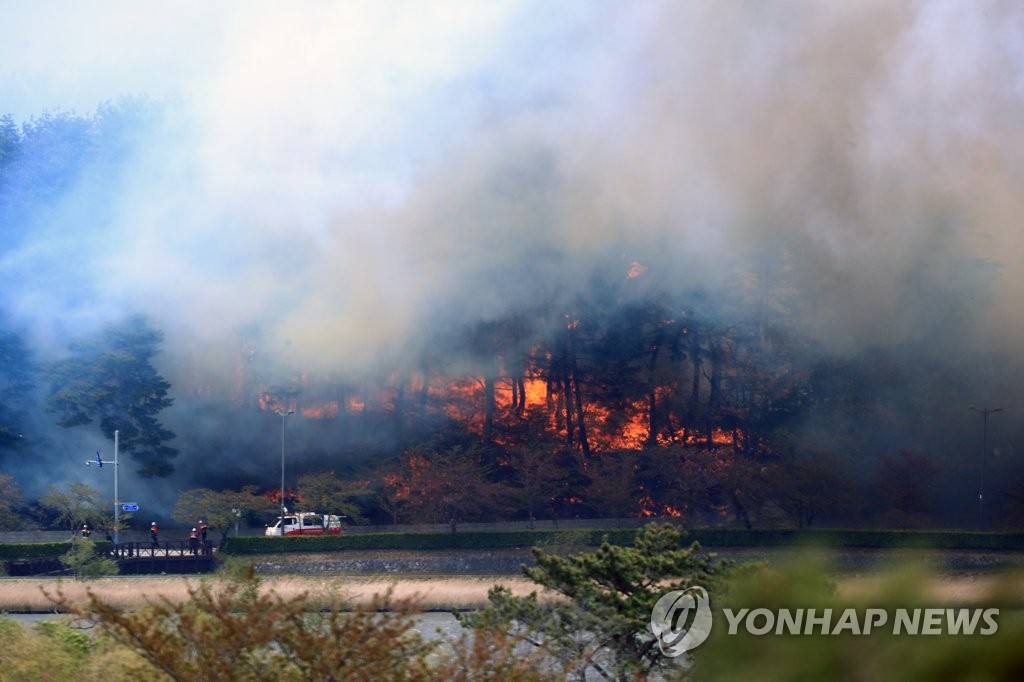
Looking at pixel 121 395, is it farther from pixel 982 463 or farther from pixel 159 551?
pixel 982 463

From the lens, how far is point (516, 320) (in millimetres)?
52750

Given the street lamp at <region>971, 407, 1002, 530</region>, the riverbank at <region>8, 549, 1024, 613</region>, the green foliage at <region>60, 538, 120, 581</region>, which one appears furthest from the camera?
the street lamp at <region>971, 407, 1002, 530</region>

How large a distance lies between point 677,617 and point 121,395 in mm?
41164

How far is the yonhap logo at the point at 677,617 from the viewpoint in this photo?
10.9 meters

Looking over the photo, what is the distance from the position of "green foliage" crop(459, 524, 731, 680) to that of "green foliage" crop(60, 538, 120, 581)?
25.3 meters

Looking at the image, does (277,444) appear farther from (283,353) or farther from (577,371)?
(577,371)

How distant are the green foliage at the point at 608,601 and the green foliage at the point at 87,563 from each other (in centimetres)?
2526

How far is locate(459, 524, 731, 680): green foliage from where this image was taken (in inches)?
482

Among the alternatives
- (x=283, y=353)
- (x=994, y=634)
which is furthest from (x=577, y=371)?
(x=994, y=634)

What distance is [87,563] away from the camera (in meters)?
35.7

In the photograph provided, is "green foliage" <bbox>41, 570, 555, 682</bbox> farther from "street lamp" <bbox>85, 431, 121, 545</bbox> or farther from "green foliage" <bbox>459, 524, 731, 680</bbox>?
"street lamp" <bbox>85, 431, 121, 545</bbox>

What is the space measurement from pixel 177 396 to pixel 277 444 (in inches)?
213

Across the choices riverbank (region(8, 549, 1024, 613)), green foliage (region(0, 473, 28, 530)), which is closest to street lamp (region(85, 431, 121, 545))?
green foliage (region(0, 473, 28, 530))

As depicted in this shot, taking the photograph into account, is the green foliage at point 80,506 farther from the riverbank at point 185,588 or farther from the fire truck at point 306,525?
the riverbank at point 185,588
